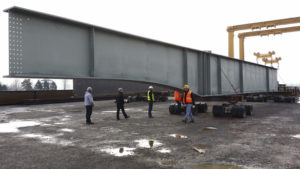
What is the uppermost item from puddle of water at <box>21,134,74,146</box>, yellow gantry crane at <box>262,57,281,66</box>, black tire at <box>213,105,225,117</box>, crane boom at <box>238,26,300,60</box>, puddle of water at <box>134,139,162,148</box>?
crane boom at <box>238,26,300,60</box>

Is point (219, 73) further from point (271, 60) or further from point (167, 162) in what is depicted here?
point (271, 60)

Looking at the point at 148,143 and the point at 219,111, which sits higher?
the point at 219,111

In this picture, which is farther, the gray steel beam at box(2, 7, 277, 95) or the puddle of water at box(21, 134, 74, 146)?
the puddle of water at box(21, 134, 74, 146)

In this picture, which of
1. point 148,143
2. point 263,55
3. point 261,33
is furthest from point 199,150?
point 263,55

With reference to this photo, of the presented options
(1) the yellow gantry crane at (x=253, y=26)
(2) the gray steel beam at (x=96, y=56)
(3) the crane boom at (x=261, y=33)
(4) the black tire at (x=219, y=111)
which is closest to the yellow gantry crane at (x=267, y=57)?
(3) the crane boom at (x=261, y=33)

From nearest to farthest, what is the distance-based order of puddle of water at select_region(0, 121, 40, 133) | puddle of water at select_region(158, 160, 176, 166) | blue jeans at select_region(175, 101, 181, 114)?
puddle of water at select_region(158, 160, 176, 166) → puddle of water at select_region(0, 121, 40, 133) → blue jeans at select_region(175, 101, 181, 114)

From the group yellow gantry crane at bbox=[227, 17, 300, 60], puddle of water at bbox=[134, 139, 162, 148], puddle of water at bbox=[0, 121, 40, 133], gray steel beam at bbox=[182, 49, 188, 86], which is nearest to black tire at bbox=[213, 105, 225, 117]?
gray steel beam at bbox=[182, 49, 188, 86]

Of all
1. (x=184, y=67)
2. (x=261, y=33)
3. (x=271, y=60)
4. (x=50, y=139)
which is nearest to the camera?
(x=50, y=139)

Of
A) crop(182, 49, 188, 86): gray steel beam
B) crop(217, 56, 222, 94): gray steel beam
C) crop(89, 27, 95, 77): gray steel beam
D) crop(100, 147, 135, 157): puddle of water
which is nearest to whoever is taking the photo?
crop(100, 147, 135, 157): puddle of water

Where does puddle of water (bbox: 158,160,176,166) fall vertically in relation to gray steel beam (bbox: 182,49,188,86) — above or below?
below

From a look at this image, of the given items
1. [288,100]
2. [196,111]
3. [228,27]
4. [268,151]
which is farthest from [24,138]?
[228,27]

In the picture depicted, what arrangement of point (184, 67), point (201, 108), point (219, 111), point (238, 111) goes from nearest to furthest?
point (238, 111), point (184, 67), point (219, 111), point (201, 108)

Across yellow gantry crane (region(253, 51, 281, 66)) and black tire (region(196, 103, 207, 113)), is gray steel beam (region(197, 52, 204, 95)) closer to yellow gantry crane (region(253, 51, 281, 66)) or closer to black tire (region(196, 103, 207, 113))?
black tire (region(196, 103, 207, 113))

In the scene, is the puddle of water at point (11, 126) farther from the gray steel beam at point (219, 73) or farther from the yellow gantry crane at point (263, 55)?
the yellow gantry crane at point (263, 55)
